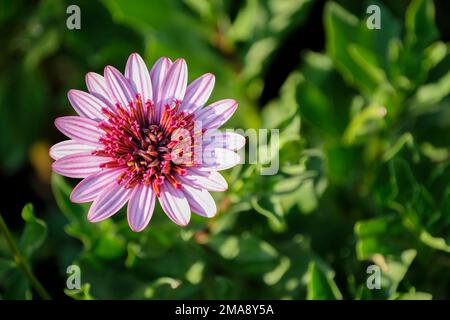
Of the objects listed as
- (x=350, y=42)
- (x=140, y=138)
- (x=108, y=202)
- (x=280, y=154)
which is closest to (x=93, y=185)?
(x=108, y=202)

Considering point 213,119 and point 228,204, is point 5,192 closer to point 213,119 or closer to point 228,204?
point 228,204

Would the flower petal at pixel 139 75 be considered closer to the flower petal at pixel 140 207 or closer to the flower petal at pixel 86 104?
the flower petal at pixel 86 104

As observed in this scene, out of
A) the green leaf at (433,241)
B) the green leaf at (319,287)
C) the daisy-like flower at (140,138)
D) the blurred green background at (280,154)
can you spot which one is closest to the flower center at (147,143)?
the daisy-like flower at (140,138)

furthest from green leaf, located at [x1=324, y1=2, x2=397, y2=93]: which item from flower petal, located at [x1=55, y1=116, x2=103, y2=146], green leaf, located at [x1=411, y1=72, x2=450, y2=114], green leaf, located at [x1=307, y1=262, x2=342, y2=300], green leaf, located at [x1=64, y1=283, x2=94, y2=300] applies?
green leaf, located at [x1=64, y1=283, x2=94, y2=300]

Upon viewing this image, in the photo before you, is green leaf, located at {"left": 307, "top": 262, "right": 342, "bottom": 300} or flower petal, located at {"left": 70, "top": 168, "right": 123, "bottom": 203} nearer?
flower petal, located at {"left": 70, "top": 168, "right": 123, "bottom": 203}

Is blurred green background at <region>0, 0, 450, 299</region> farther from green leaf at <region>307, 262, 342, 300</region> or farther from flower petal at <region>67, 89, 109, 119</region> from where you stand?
flower petal at <region>67, 89, 109, 119</region>

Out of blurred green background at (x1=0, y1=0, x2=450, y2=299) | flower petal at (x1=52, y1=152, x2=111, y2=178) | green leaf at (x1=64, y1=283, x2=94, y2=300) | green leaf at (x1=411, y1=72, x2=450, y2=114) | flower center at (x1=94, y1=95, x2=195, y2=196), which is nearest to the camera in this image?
flower petal at (x1=52, y1=152, x2=111, y2=178)

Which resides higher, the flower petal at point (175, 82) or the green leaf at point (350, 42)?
the green leaf at point (350, 42)

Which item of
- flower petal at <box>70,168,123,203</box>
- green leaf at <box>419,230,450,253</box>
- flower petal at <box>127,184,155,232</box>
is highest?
flower petal at <box>70,168,123,203</box>
